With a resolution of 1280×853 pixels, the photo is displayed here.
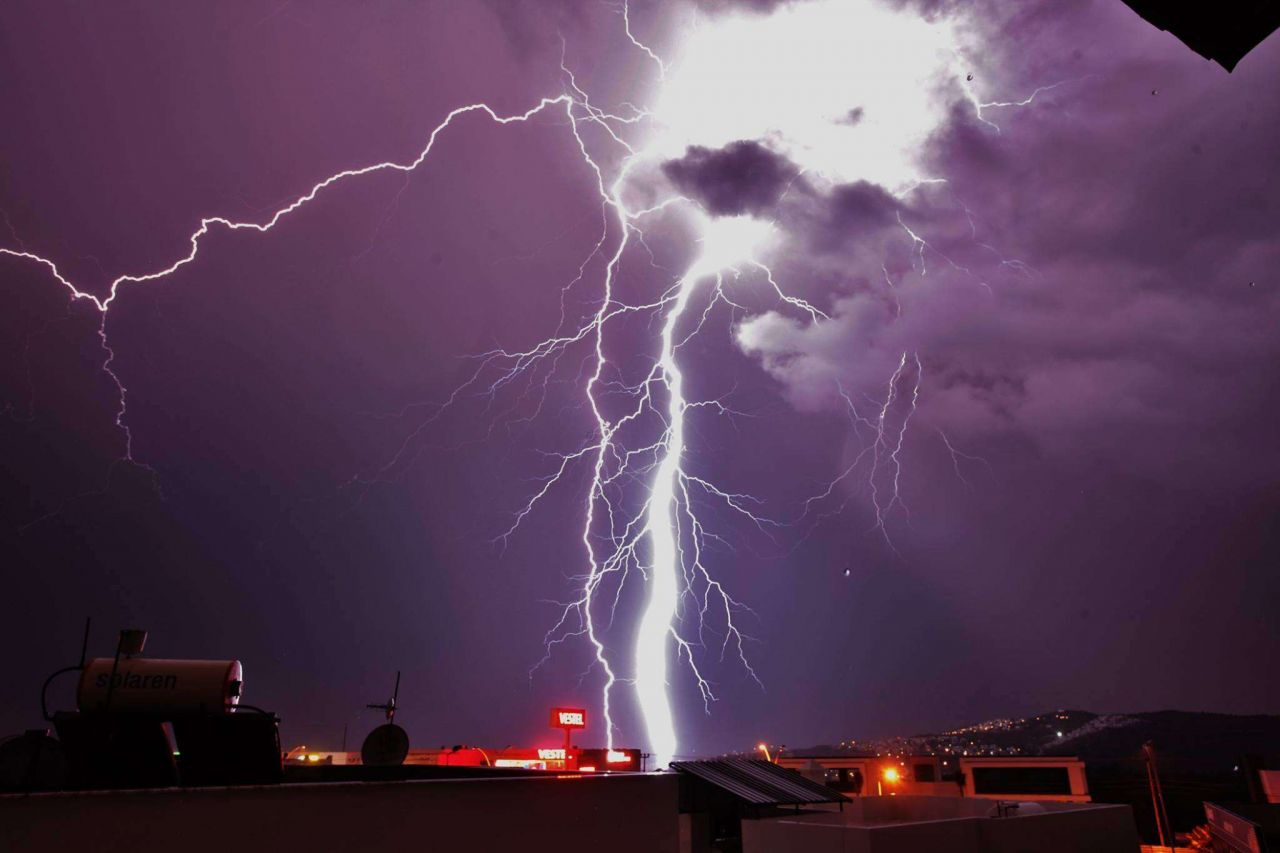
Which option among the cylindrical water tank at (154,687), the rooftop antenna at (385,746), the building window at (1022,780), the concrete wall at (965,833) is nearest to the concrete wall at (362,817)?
the cylindrical water tank at (154,687)

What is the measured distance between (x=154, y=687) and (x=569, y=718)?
24.8 meters

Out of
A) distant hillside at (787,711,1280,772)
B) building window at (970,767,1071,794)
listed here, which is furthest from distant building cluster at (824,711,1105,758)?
building window at (970,767,1071,794)

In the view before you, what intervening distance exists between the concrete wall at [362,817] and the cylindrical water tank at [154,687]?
826 mm

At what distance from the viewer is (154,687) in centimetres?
344

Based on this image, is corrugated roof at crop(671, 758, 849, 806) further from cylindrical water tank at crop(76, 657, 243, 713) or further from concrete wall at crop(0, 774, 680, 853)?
cylindrical water tank at crop(76, 657, 243, 713)

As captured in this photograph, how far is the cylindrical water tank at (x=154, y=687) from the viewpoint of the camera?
11.1ft

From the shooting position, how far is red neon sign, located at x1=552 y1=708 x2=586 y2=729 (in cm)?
2602

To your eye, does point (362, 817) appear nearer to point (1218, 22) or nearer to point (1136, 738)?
point (1218, 22)

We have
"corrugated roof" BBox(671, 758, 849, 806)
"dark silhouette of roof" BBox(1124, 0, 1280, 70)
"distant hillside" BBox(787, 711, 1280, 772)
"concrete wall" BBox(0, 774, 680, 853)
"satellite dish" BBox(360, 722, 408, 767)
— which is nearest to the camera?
"dark silhouette of roof" BBox(1124, 0, 1280, 70)

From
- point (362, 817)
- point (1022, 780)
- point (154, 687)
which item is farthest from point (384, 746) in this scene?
point (1022, 780)

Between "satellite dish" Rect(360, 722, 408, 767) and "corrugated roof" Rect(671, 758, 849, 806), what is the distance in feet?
10.2

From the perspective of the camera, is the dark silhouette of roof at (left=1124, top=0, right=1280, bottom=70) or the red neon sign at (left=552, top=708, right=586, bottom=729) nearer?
the dark silhouette of roof at (left=1124, top=0, right=1280, bottom=70)

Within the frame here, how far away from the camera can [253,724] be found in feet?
11.1

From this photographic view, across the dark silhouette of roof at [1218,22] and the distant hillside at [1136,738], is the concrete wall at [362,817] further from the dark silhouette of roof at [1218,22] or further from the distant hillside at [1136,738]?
the distant hillside at [1136,738]
